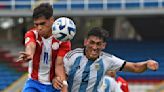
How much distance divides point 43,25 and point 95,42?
615 mm

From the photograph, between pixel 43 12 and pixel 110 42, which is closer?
pixel 43 12

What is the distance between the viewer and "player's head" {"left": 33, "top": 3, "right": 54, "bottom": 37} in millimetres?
5770

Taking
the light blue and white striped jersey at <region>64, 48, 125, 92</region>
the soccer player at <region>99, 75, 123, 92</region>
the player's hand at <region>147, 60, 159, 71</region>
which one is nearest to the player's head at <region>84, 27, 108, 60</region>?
the light blue and white striped jersey at <region>64, 48, 125, 92</region>

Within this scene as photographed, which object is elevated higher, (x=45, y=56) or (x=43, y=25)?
(x=43, y=25)

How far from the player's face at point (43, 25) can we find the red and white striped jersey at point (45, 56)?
0.13 metres

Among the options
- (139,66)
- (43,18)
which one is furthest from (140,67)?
(43,18)

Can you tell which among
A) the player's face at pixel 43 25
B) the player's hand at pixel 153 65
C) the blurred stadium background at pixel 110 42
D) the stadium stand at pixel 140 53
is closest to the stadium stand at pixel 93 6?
the blurred stadium background at pixel 110 42

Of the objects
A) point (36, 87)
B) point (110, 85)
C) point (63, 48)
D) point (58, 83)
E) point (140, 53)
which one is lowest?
point (140, 53)

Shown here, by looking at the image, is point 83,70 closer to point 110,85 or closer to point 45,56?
point 45,56

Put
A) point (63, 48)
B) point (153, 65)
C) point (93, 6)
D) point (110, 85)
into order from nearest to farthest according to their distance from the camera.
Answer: point (153, 65), point (63, 48), point (110, 85), point (93, 6)

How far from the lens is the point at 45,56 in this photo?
610 centimetres

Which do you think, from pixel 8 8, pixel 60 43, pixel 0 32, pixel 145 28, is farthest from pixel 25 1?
pixel 60 43

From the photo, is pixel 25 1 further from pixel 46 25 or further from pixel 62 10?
pixel 46 25

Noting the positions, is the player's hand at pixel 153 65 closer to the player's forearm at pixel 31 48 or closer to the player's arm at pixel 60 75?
the player's arm at pixel 60 75
